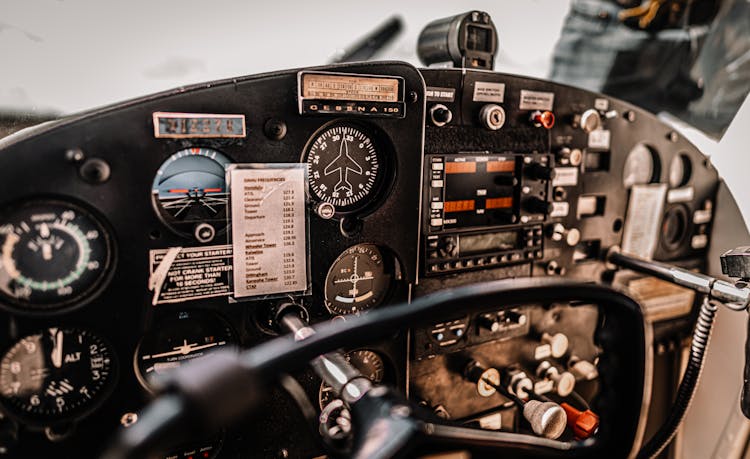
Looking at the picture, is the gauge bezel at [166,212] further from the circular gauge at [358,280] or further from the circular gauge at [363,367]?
the circular gauge at [363,367]

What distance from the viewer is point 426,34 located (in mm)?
1797

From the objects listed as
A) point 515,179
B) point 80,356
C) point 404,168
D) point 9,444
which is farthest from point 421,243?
point 9,444

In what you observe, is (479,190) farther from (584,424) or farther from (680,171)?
(680,171)

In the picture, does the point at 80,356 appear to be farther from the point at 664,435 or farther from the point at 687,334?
the point at 687,334

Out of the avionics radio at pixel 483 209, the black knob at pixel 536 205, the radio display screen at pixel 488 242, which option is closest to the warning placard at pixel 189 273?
the avionics radio at pixel 483 209

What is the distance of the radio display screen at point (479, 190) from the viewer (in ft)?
5.31

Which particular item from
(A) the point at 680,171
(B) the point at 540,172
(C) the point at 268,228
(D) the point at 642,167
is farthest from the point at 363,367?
(A) the point at 680,171

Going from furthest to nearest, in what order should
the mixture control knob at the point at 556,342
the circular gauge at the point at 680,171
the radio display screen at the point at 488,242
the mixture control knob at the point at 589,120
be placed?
the circular gauge at the point at 680,171
the mixture control knob at the point at 556,342
the mixture control knob at the point at 589,120
the radio display screen at the point at 488,242

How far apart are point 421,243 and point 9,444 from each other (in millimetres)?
1154

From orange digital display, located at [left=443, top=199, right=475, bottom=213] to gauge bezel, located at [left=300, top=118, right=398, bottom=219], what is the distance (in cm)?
23

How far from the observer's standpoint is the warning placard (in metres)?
1.21

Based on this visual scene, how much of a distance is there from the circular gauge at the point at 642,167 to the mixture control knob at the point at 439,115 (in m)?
0.95

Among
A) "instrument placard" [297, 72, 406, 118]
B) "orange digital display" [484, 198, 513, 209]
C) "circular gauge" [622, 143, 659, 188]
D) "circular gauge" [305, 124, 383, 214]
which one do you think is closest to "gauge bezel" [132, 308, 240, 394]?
"circular gauge" [305, 124, 383, 214]

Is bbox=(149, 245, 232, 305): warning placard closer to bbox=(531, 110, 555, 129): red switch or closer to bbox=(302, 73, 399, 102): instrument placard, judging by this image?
bbox=(302, 73, 399, 102): instrument placard
